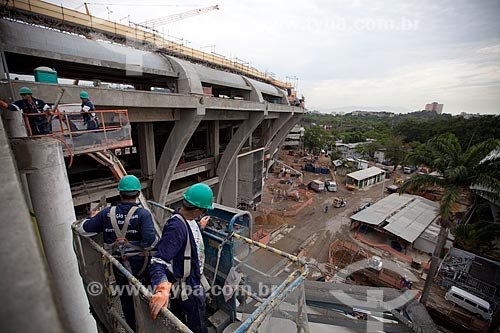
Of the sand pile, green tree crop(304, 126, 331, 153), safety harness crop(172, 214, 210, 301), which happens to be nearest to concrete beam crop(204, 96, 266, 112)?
safety harness crop(172, 214, 210, 301)

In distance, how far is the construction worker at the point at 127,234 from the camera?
2.80 m

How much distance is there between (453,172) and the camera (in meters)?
9.87

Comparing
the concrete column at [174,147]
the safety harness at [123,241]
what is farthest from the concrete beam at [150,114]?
the safety harness at [123,241]

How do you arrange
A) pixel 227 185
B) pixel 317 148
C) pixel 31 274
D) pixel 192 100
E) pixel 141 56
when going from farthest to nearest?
pixel 317 148 < pixel 227 185 < pixel 141 56 < pixel 192 100 < pixel 31 274

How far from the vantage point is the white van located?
10.8m

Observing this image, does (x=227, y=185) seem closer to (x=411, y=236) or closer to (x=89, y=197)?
(x=89, y=197)

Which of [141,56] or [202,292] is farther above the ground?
[141,56]

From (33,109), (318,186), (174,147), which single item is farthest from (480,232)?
(318,186)

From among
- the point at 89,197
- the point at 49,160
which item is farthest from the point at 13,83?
the point at 89,197

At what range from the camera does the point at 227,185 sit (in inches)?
770

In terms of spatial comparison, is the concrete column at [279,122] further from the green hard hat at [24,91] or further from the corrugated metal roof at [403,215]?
the green hard hat at [24,91]

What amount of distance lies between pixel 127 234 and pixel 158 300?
4.39ft

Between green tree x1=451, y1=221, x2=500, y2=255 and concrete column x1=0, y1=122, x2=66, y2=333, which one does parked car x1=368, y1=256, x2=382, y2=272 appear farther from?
concrete column x1=0, y1=122, x2=66, y2=333

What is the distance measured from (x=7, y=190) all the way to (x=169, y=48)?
92.2ft
